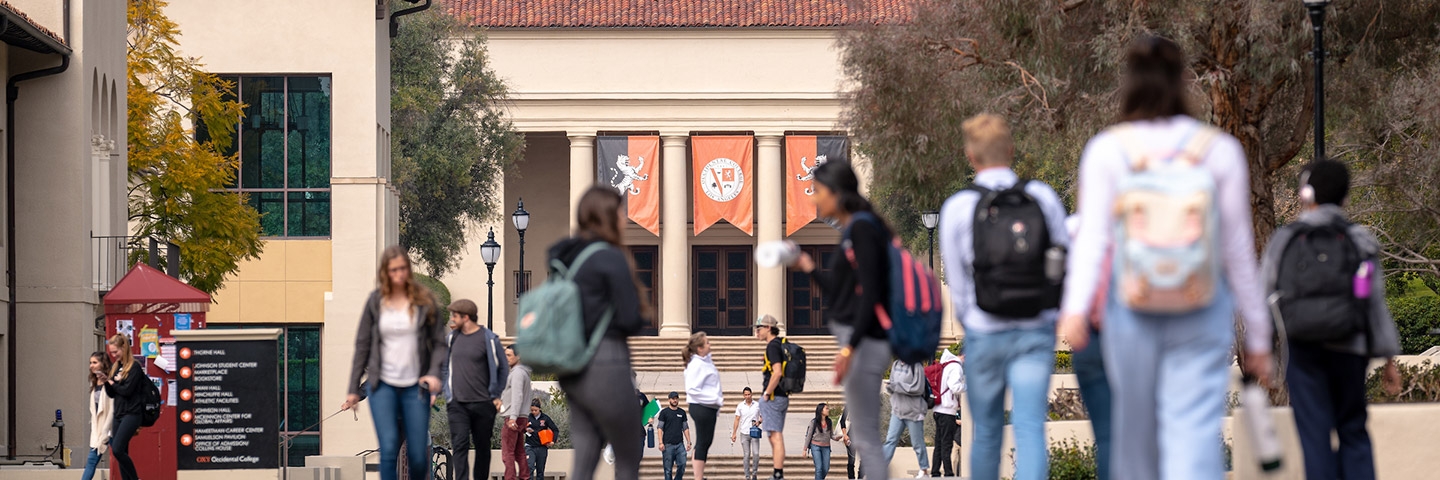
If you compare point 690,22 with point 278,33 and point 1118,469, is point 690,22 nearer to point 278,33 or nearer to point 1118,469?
point 278,33

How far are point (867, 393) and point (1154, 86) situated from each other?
7.91 ft

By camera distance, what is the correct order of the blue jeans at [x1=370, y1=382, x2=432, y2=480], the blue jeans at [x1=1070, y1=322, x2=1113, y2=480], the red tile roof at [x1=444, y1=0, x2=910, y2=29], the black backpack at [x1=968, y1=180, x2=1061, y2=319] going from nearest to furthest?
the black backpack at [x1=968, y1=180, x2=1061, y2=319]
the blue jeans at [x1=1070, y1=322, x2=1113, y2=480]
the blue jeans at [x1=370, y1=382, x2=432, y2=480]
the red tile roof at [x1=444, y1=0, x2=910, y2=29]

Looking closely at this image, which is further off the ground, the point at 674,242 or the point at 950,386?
the point at 674,242

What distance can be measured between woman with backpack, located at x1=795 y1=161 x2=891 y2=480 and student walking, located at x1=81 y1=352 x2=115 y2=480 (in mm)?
9443

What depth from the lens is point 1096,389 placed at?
7246mm

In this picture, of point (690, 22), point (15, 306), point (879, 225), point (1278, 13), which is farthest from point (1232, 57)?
point (690, 22)

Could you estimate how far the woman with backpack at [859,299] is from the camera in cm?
736

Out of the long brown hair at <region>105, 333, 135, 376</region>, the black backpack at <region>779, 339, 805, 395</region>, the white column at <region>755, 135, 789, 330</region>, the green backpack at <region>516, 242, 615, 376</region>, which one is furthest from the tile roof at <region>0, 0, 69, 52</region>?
the white column at <region>755, 135, 789, 330</region>

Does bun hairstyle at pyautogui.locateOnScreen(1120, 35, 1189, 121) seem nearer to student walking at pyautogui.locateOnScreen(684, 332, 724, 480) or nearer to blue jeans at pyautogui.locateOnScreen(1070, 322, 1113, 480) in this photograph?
blue jeans at pyautogui.locateOnScreen(1070, 322, 1113, 480)

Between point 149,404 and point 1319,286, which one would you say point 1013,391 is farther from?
point 149,404

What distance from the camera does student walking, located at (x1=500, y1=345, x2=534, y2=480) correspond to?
18.0 meters

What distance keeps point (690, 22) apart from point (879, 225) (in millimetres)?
47182

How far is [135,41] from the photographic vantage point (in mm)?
33219

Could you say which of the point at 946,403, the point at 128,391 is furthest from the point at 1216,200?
the point at 946,403
